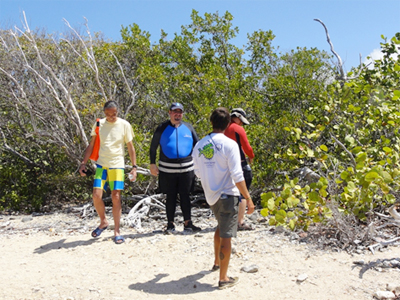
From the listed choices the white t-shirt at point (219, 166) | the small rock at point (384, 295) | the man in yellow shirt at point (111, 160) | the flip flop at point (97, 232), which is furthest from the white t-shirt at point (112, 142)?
the small rock at point (384, 295)

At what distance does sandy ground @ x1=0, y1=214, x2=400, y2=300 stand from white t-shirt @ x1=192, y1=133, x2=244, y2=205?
3.16 ft

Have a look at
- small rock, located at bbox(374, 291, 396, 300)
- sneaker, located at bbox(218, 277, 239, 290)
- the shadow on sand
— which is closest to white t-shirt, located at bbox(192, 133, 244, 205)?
sneaker, located at bbox(218, 277, 239, 290)

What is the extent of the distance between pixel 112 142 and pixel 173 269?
6.21ft

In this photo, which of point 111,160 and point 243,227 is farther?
point 243,227

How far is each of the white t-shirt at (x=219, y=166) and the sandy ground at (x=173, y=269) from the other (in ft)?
3.16

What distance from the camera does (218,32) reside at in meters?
9.63

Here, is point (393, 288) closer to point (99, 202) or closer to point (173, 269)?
point (173, 269)

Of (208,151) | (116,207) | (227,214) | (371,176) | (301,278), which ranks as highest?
(208,151)

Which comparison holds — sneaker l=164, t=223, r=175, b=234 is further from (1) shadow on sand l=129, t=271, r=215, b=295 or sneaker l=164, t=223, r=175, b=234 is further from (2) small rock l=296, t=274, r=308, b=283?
(2) small rock l=296, t=274, r=308, b=283

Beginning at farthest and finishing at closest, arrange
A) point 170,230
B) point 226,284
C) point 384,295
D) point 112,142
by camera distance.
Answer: point 170,230 → point 112,142 → point 226,284 → point 384,295

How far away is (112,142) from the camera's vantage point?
552 centimetres

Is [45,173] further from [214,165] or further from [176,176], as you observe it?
[214,165]

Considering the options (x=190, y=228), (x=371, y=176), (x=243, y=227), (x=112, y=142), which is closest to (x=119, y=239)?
(x=190, y=228)

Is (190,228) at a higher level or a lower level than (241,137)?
lower
